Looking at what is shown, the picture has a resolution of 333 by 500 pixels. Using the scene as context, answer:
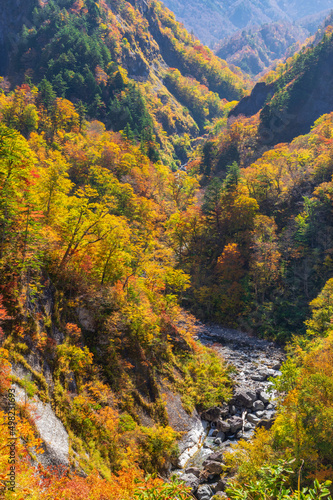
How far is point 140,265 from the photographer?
3303cm

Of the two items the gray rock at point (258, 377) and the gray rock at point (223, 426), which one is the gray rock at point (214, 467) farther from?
the gray rock at point (258, 377)

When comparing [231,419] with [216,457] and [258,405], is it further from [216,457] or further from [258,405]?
[216,457]

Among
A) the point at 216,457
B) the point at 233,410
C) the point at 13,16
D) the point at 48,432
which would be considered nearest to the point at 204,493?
the point at 216,457

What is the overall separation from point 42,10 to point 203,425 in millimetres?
131498

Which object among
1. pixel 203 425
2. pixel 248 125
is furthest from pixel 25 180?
pixel 248 125

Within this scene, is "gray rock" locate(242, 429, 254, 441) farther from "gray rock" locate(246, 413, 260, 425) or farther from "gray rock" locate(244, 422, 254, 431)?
"gray rock" locate(246, 413, 260, 425)

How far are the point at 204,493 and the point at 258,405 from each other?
11.1 m

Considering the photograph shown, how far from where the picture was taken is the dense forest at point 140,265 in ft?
49.5

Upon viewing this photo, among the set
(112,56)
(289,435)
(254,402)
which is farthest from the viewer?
(112,56)

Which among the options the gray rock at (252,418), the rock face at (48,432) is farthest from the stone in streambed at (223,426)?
the rock face at (48,432)

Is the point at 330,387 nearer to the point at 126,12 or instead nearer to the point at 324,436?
the point at 324,436

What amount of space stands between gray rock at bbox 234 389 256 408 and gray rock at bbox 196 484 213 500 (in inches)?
400

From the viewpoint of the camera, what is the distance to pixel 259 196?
56688 millimetres

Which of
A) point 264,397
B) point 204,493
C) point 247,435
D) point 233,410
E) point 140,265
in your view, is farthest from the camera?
point 140,265
